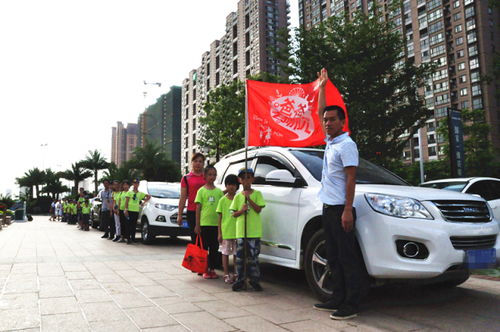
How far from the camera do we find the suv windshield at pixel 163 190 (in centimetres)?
1148

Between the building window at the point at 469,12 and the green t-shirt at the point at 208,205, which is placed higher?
the building window at the point at 469,12

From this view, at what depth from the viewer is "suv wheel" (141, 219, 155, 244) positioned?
1079cm

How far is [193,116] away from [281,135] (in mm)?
76003

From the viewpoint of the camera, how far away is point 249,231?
5.01 meters

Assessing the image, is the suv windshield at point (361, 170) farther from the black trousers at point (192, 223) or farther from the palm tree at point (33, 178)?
the palm tree at point (33, 178)

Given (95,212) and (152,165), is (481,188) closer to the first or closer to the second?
(95,212)

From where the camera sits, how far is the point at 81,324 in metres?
3.56

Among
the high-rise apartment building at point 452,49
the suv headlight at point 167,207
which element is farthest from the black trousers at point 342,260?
the high-rise apartment building at point 452,49

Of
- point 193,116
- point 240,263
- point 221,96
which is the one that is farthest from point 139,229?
point 193,116

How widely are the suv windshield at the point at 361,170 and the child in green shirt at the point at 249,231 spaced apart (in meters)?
0.70

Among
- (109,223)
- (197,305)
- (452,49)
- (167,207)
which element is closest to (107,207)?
(109,223)

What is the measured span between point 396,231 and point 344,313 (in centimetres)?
89

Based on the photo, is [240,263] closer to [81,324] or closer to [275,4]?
[81,324]

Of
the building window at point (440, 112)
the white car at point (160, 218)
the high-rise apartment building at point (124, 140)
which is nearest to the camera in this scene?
the white car at point (160, 218)
